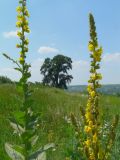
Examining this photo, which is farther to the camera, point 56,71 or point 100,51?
point 56,71

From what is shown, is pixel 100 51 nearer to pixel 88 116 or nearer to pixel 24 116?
pixel 88 116

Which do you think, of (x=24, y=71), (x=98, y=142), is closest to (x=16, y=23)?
(x=24, y=71)

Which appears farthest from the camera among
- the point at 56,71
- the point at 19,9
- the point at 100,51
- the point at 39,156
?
the point at 56,71

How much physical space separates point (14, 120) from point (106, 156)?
54.6 inches

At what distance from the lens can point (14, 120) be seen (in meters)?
4.61

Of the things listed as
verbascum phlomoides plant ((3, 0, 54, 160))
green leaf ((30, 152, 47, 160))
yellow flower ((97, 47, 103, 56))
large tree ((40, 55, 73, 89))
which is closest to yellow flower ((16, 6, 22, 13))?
verbascum phlomoides plant ((3, 0, 54, 160))

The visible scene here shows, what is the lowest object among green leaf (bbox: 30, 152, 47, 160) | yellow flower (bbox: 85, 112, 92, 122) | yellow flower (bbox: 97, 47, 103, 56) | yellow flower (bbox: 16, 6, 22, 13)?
green leaf (bbox: 30, 152, 47, 160)

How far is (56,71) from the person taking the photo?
8950 centimetres

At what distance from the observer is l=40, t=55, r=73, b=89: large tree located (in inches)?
3511

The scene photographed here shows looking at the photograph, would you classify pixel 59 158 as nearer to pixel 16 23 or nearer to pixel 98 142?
pixel 16 23

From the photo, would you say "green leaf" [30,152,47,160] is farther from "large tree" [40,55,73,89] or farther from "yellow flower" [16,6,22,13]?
"large tree" [40,55,73,89]

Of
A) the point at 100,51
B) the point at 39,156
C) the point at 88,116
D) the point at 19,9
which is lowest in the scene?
the point at 39,156

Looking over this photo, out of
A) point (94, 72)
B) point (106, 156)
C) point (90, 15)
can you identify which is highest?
point (90, 15)

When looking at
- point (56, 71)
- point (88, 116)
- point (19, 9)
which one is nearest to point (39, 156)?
point (88, 116)
